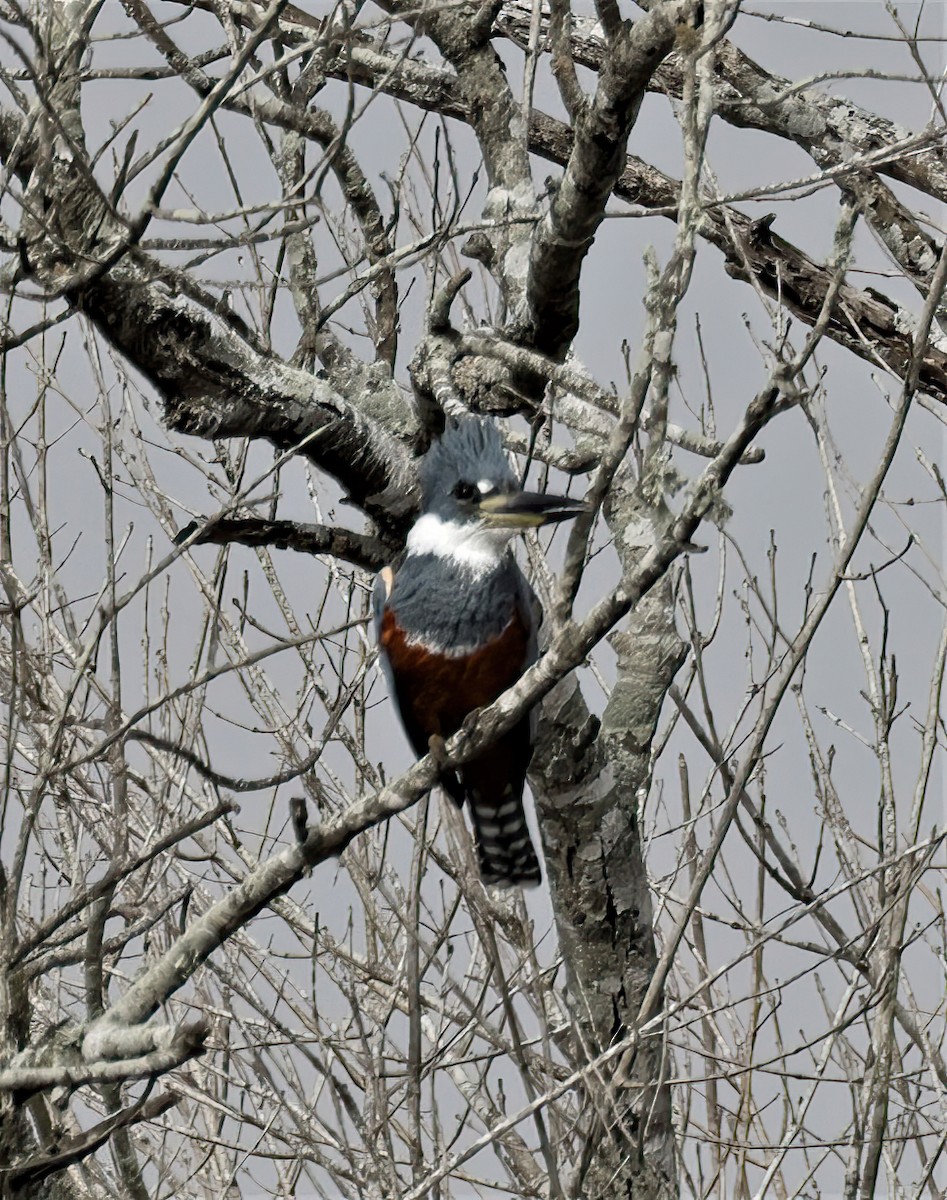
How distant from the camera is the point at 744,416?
6.68 ft

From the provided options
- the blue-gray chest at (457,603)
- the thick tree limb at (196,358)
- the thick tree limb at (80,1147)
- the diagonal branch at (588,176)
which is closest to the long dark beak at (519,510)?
the blue-gray chest at (457,603)

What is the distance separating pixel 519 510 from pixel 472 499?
0.17 meters

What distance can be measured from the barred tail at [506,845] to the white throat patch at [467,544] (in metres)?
0.83

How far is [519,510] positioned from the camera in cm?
379

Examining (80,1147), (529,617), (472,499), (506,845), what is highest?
(472,499)

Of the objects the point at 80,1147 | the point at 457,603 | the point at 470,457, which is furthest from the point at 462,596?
the point at 80,1147

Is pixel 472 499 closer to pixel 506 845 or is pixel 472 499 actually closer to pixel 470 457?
pixel 470 457

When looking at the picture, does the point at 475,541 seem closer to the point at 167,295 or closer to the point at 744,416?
the point at 167,295

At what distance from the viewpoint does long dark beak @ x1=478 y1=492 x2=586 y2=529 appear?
12.2 ft

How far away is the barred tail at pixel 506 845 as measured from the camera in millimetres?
4293

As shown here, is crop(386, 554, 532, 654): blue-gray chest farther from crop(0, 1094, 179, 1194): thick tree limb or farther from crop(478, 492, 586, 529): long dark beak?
crop(0, 1094, 179, 1194): thick tree limb

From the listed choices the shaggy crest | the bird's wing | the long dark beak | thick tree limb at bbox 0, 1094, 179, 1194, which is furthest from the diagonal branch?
thick tree limb at bbox 0, 1094, 179, 1194

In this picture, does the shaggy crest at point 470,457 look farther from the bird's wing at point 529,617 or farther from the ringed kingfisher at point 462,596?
the bird's wing at point 529,617

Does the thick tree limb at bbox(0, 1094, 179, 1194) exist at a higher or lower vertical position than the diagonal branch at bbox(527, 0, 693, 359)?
lower
